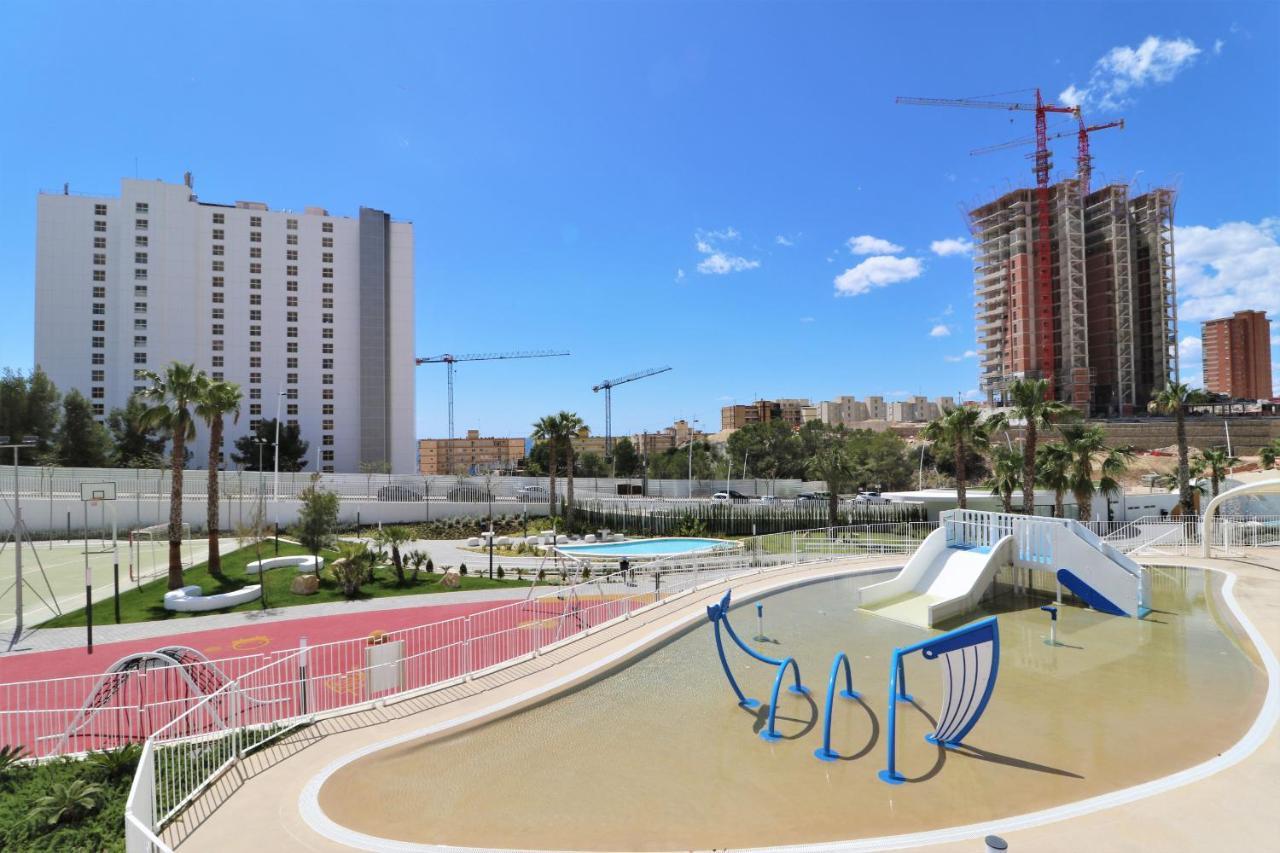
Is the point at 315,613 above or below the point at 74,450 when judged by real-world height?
below

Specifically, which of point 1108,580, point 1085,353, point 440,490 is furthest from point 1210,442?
point 440,490

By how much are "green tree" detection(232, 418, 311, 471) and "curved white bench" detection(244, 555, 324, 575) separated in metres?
48.3

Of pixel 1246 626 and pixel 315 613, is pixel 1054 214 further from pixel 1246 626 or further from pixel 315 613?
pixel 315 613

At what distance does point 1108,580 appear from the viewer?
17.6 metres

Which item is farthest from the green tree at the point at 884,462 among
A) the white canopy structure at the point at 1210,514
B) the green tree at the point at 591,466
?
the white canopy structure at the point at 1210,514

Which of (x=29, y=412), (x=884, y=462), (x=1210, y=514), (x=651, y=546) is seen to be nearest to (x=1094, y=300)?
(x=884, y=462)

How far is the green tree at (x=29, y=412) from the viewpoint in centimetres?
5506

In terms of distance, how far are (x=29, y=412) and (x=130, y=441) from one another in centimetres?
938

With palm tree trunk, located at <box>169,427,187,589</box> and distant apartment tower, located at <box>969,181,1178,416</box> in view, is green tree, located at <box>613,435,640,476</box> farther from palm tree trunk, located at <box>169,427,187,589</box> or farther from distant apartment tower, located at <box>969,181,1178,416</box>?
palm tree trunk, located at <box>169,427,187,589</box>

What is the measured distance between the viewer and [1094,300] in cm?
10856

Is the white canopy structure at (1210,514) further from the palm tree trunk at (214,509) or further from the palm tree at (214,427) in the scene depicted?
the palm tree trunk at (214,509)

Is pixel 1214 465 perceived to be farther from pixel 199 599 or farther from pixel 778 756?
pixel 199 599

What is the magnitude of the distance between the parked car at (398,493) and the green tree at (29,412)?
31141mm

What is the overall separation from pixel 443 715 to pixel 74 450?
6697cm
